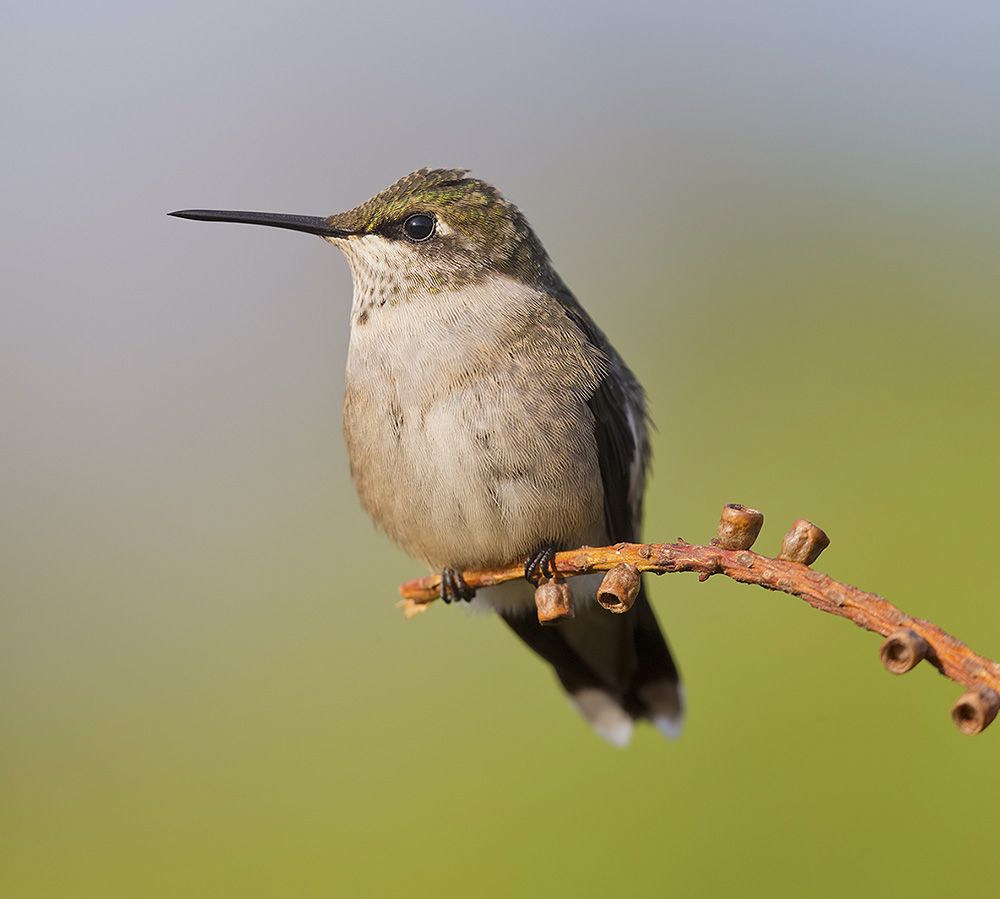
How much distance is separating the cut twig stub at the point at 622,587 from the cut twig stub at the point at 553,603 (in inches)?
8.8

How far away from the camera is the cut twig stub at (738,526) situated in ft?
5.13

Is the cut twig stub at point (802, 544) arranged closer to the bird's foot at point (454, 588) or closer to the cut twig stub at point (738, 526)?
the cut twig stub at point (738, 526)

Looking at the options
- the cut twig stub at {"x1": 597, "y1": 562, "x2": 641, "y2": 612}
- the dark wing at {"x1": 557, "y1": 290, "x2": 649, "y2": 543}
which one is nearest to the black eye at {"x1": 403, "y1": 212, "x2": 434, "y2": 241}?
the dark wing at {"x1": 557, "y1": 290, "x2": 649, "y2": 543}

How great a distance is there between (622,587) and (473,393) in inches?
55.5

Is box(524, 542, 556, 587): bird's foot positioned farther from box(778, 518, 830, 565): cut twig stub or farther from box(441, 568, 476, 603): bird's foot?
box(778, 518, 830, 565): cut twig stub

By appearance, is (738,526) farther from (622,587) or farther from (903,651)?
(903,651)

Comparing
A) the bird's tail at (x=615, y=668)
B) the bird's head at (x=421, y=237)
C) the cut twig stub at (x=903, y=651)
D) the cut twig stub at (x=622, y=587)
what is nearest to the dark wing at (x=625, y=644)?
the bird's tail at (x=615, y=668)

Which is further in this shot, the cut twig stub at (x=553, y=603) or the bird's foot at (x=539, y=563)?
the bird's foot at (x=539, y=563)

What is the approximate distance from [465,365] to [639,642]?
1545mm

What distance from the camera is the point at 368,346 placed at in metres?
3.31

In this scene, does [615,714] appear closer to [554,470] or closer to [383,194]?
[554,470]

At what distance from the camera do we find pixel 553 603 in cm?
201

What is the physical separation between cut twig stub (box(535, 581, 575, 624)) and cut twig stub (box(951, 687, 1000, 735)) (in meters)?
0.89

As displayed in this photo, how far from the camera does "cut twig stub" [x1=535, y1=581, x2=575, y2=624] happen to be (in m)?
2.00
